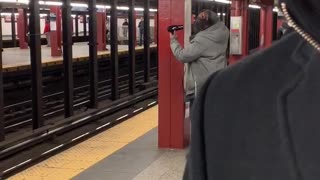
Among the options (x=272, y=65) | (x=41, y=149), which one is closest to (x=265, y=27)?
(x=41, y=149)

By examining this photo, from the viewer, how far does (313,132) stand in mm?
543

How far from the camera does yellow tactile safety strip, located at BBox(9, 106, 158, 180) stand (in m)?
4.93

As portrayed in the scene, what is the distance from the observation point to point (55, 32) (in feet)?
46.0

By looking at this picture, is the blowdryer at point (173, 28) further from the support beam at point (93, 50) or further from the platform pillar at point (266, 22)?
the platform pillar at point (266, 22)

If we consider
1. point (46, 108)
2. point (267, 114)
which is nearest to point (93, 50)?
point (46, 108)

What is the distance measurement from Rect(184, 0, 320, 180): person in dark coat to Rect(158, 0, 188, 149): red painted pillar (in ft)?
16.2

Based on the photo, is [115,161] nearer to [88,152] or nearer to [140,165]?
[140,165]

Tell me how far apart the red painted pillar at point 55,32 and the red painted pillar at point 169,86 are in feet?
27.6

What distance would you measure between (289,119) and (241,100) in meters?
0.06

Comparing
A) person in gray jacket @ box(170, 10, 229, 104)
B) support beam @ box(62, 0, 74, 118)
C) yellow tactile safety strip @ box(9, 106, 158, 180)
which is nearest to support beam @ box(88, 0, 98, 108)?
support beam @ box(62, 0, 74, 118)

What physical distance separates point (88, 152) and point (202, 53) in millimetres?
1728

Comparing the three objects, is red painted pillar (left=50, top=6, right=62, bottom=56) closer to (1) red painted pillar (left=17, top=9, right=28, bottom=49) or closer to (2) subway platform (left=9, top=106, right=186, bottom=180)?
(1) red painted pillar (left=17, top=9, right=28, bottom=49)

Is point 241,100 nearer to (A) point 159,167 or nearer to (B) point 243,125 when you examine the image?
(B) point 243,125

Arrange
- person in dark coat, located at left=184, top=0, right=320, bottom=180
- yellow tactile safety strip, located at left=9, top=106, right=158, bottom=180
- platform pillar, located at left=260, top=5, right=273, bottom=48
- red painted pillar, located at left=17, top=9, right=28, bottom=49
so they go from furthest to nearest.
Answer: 1. red painted pillar, located at left=17, top=9, right=28, bottom=49
2. platform pillar, located at left=260, top=5, right=273, bottom=48
3. yellow tactile safety strip, located at left=9, top=106, right=158, bottom=180
4. person in dark coat, located at left=184, top=0, right=320, bottom=180
